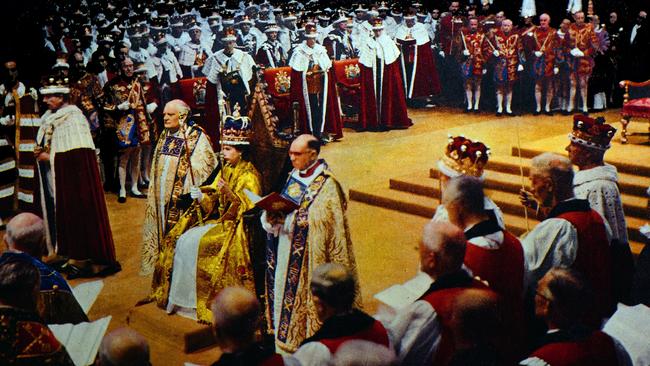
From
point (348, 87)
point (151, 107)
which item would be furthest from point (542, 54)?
point (151, 107)

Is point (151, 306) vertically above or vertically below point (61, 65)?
below

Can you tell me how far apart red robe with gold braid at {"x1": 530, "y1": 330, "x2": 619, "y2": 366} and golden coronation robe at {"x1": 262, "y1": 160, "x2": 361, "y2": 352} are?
1922 millimetres

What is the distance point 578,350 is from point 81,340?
2761 mm

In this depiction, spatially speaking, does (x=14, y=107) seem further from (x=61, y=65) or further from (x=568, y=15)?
(x=568, y=15)

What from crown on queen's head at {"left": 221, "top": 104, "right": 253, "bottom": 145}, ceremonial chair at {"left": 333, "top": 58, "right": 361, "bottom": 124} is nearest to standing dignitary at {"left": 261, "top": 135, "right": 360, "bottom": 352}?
crown on queen's head at {"left": 221, "top": 104, "right": 253, "bottom": 145}

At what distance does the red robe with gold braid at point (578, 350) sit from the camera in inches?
132

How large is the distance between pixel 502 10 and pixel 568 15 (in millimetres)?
890

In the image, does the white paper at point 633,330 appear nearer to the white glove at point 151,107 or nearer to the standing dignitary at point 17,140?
the standing dignitary at point 17,140

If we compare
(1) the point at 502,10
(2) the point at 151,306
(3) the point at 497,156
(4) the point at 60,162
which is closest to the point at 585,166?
(3) the point at 497,156

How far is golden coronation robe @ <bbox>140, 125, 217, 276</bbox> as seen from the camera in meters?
6.46

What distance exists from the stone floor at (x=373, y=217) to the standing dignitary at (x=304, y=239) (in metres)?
0.66

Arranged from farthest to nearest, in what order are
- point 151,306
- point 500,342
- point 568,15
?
point 568,15
point 151,306
point 500,342

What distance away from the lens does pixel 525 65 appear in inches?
426

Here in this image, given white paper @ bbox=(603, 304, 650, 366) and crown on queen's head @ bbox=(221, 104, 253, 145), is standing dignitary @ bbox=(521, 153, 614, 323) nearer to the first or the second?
white paper @ bbox=(603, 304, 650, 366)
